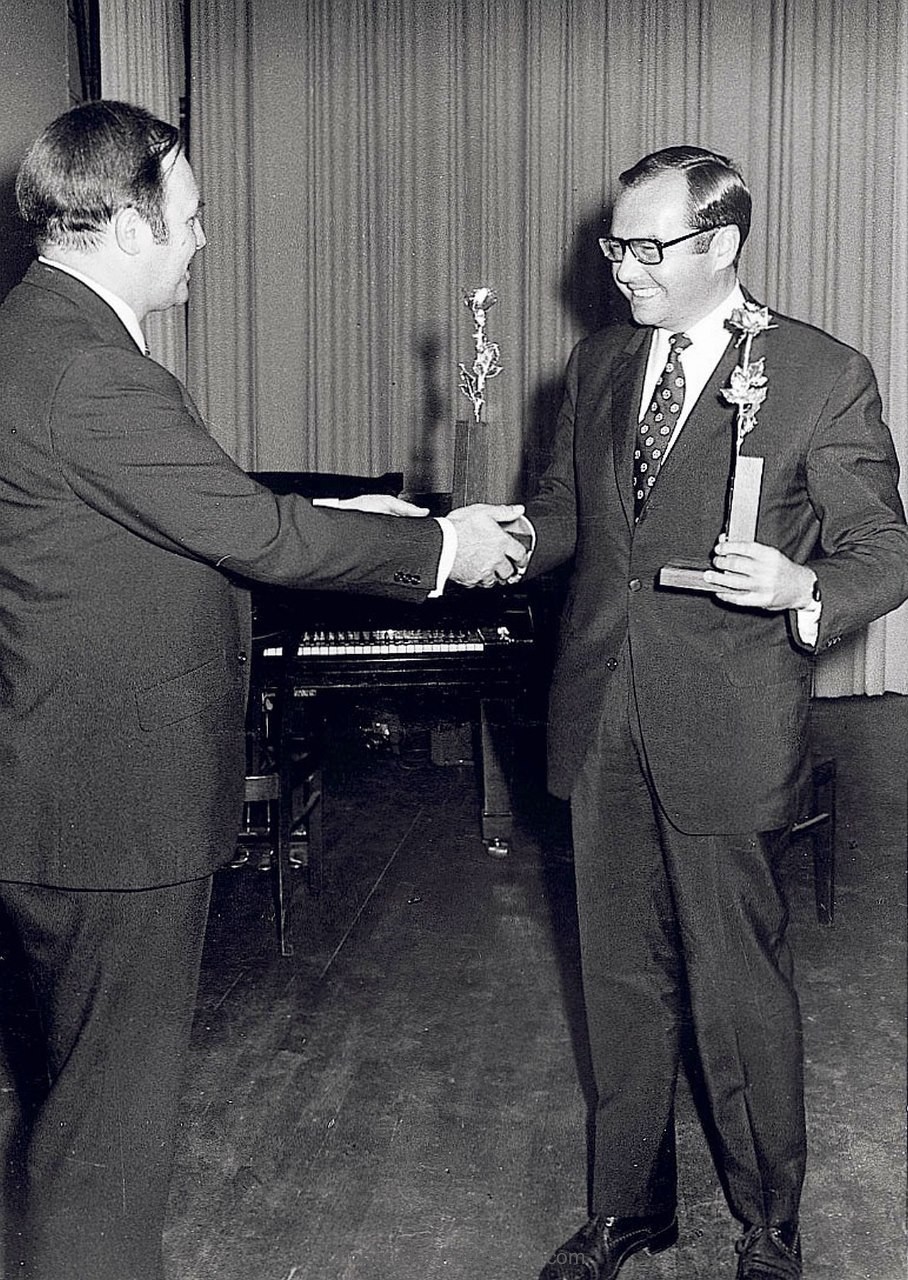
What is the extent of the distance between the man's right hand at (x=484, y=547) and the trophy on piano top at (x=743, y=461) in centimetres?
47

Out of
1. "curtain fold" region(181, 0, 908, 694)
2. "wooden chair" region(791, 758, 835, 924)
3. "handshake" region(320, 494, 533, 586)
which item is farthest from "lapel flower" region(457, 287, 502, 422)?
"curtain fold" region(181, 0, 908, 694)

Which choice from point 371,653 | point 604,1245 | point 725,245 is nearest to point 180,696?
point 725,245

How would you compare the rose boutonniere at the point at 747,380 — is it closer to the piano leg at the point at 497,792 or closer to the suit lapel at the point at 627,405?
the suit lapel at the point at 627,405

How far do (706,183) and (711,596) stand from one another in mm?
775

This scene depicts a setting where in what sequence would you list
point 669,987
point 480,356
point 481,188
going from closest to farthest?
point 669,987
point 480,356
point 481,188

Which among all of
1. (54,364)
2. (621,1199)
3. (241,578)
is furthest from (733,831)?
(54,364)

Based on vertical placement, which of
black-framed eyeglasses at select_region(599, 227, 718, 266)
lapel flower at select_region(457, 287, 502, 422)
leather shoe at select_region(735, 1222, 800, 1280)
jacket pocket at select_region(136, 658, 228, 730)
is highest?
black-framed eyeglasses at select_region(599, 227, 718, 266)

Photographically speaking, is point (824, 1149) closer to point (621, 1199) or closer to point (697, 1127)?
point (697, 1127)

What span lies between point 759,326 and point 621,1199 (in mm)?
1735

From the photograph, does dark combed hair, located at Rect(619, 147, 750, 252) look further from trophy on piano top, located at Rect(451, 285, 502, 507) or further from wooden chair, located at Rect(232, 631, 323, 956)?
wooden chair, located at Rect(232, 631, 323, 956)

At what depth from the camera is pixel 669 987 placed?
2814mm

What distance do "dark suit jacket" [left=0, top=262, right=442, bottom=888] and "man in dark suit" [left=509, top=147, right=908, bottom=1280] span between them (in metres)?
0.71

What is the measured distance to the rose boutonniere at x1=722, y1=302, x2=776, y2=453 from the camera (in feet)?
7.79

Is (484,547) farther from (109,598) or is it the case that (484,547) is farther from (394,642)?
(394,642)
